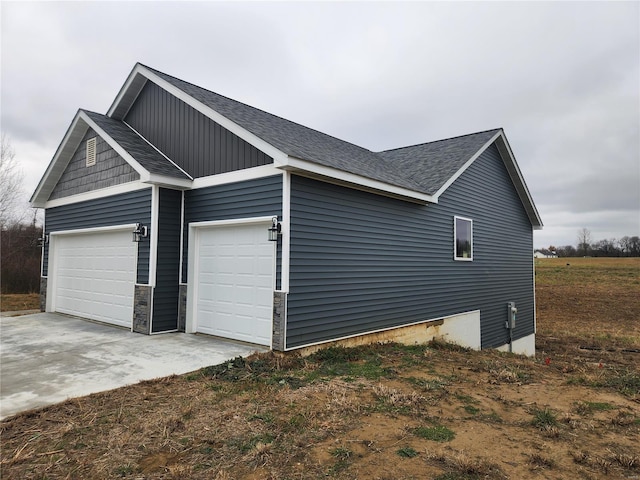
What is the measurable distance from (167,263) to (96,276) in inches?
111

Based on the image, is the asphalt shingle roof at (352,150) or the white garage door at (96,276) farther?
the white garage door at (96,276)

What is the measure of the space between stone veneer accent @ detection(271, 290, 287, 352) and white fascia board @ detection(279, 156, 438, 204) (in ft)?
6.41

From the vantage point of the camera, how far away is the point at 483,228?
11633 mm

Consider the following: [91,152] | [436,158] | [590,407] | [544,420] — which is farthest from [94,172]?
[590,407]

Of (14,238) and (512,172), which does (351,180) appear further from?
(14,238)

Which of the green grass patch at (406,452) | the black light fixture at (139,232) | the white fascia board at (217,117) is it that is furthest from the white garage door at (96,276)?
the green grass patch at (406,452)

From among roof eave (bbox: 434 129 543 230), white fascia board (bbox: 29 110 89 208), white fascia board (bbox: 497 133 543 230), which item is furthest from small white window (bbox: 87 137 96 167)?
white fascia board (bbox: 497 133 543 230)

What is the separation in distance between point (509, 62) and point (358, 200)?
313 inches

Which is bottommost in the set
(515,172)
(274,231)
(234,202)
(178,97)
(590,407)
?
(590,407)

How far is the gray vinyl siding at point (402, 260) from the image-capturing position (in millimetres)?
6480

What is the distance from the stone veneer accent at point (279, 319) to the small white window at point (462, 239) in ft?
19.7

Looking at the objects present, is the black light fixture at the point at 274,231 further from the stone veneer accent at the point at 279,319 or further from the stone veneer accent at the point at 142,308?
the stone veneer accent at the point at 142,308

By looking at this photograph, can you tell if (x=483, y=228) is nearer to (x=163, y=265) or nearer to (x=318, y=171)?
(x=318, y=171)

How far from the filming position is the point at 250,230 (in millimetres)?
6973
